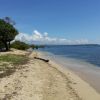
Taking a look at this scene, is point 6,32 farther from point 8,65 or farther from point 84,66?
point 8,65

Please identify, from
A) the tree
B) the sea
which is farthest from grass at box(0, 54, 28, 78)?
the tree

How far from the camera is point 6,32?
6638cm

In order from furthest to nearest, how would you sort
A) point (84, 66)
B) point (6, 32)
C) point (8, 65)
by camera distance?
point (6, 32) → point (84, 66) → point (8, 65)

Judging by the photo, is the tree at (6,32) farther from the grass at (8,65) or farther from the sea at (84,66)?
the grass at (8,65)

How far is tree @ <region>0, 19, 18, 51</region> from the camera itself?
66.4m

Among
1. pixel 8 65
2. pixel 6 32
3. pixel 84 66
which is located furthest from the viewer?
pixel 6 32

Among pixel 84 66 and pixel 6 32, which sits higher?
pixel 6 32

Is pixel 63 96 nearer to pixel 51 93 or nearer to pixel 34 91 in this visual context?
pixel 51 93

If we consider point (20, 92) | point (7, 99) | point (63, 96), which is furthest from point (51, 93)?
point (7, 99)

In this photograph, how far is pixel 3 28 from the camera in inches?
2608

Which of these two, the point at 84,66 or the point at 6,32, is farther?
the point at 6,32

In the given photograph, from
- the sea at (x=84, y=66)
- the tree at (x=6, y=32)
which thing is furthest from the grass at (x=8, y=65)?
the tree at (x=6, y=32)

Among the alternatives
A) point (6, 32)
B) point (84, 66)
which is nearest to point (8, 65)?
point (84, 66)

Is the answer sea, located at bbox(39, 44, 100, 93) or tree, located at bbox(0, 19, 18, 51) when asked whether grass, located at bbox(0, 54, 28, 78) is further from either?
tree, located at bbox(0, 19, 18, 51)
